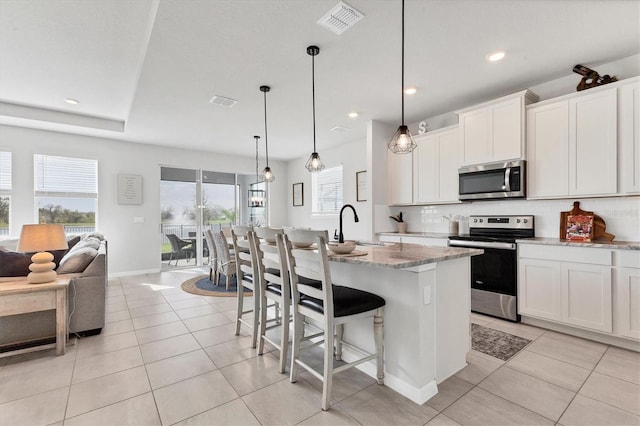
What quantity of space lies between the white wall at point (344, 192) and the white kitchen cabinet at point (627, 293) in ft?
9.10

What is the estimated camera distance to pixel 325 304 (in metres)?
1.80

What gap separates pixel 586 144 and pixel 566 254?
111cm

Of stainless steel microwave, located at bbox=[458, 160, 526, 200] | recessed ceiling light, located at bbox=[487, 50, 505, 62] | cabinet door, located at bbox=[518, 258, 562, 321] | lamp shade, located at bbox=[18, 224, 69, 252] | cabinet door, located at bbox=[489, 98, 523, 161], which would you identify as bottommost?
cabinet door, located at bbox=[518, 258, 562, 321]

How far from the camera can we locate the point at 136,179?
234 inches

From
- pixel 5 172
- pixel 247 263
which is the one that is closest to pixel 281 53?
pixel 247 263

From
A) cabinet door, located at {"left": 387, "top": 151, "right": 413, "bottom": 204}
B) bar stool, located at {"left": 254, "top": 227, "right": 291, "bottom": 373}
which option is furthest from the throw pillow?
cabinet door, located at {"left": 387, "top": 151, "right": 413, "bottom": 204}

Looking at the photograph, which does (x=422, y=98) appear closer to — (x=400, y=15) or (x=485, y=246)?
(x=400, y=15)

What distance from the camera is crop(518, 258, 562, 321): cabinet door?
9.58ft

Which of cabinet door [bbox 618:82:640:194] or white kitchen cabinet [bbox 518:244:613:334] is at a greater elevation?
cabinet door [bbox 618:82:640:194]

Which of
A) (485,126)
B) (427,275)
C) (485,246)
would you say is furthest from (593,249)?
(427,275)

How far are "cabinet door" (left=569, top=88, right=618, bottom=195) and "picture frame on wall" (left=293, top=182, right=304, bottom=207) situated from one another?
521cm

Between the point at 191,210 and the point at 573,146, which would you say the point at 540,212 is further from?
the point at 191,210

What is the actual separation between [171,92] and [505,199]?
13.5 feet

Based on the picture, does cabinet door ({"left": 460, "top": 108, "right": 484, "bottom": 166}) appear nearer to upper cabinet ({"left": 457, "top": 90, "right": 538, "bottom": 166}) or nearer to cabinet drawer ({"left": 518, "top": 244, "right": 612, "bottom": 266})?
upper cabinet ({"left": 457, "top": 90, "right": 538, "bottom": 166})
